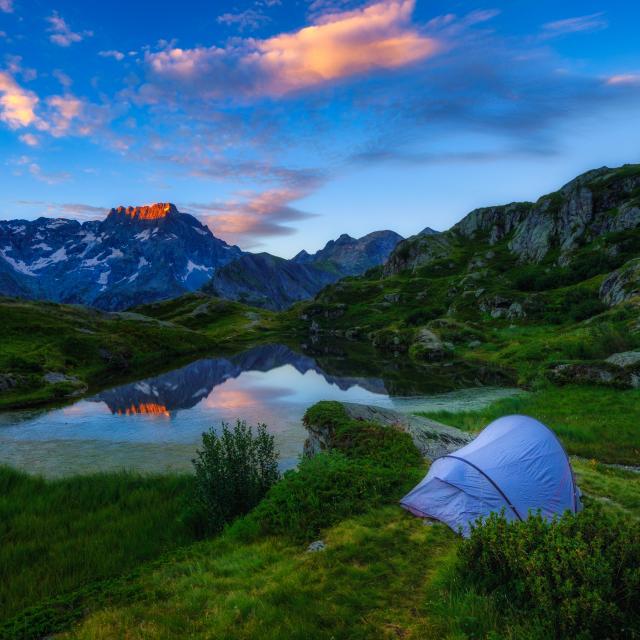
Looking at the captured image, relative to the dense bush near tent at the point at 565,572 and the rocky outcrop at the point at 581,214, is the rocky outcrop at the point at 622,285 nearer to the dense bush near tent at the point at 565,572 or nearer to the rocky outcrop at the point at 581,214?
the rocky outcrop at the point at 581,214

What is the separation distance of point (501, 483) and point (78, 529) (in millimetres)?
13973

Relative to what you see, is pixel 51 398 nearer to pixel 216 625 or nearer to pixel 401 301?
pixel 216 625

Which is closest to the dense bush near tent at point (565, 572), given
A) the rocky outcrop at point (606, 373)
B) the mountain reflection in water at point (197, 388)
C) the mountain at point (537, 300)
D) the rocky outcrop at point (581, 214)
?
the rocky outcrop at point (606, 373)

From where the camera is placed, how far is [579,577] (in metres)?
7.34

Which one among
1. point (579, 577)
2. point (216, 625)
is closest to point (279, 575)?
point (216, 625)

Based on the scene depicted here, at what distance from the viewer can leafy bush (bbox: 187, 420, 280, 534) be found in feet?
48.2

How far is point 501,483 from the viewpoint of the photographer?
13.7m

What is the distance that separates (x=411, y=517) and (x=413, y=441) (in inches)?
278

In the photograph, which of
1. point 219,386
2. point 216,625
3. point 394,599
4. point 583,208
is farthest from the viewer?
point 583,208

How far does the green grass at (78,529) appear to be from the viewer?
11.0 m

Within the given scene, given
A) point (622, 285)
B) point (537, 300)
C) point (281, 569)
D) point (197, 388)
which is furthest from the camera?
point (537, 300)

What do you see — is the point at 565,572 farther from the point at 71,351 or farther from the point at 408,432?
the point at 71,351

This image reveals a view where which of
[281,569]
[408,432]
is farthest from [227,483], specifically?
[408,432]

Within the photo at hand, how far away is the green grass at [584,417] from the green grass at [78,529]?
21.6 m
